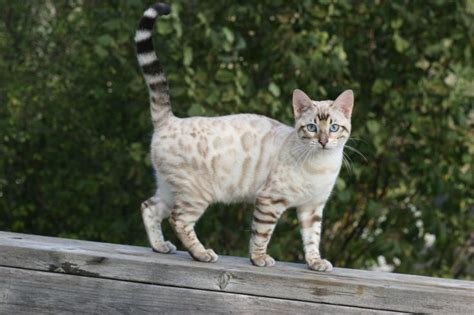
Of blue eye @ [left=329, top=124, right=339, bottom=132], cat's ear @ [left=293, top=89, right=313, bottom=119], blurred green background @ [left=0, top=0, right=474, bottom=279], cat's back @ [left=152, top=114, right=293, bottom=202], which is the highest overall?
cat's ear @ [left=293, top=89, right=313, bottom=119]

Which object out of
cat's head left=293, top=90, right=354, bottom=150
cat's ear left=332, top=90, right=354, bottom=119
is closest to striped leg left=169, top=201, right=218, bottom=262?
cat's head left=293, top=90, right=354, bottom=150

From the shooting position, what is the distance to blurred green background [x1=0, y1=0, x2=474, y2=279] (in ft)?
17.4

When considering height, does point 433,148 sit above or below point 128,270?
below

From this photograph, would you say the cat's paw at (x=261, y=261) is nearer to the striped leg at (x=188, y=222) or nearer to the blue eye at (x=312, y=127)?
the striped leg at (x=188, y=222)

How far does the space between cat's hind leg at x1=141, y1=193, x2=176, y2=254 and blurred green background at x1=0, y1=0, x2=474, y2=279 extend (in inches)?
47.4

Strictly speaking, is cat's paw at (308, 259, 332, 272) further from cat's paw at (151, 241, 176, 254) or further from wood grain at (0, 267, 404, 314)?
cat's paw at (151, 241, 176, 254)

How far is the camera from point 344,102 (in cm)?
358

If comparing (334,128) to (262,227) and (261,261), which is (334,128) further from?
(261,261)

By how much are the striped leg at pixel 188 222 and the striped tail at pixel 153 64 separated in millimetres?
425

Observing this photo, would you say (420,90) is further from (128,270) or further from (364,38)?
(128,270)

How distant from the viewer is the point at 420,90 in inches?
217

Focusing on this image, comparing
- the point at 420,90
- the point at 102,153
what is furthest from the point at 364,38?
the point at 102,153

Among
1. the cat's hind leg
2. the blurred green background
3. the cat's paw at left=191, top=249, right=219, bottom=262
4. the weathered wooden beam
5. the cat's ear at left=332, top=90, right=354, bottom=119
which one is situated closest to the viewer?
the weathered wooden beam

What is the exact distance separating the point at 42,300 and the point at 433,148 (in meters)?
3.31
